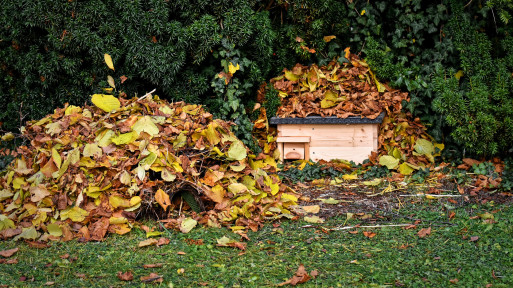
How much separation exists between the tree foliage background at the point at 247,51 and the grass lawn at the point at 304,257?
4.72 ft

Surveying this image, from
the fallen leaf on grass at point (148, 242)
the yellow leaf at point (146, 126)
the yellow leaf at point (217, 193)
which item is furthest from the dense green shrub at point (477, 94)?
the fallen leaf on grass at point (148, 242)

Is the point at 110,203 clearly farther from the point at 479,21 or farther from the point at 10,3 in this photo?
the point at 479,21

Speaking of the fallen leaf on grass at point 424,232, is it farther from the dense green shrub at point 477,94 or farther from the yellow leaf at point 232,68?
the yellow leaf at point 232,68

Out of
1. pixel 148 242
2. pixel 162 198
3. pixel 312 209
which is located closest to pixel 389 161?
pixel 312 209

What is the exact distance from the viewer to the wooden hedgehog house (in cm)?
490

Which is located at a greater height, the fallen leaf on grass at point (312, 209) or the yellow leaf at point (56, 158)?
the yellow leaf at point (56, 158)

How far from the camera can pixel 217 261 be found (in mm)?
2951

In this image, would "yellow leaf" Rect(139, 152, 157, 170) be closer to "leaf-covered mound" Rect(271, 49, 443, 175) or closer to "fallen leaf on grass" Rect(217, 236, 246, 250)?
"fallen leaf on grass" Rect(217, 236, 246, 250)

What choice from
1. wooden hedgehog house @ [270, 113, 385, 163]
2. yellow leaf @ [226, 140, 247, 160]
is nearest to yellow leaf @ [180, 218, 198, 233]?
yellow leaf @ [226, 140, 247, 160]

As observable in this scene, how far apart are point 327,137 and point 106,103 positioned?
85.4 inches

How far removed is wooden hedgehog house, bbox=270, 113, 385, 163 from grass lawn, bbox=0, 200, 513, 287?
55.5 inches

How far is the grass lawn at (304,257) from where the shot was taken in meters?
2.67

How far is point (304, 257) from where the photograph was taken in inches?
117

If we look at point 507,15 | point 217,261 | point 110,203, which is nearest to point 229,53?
point 110,203
